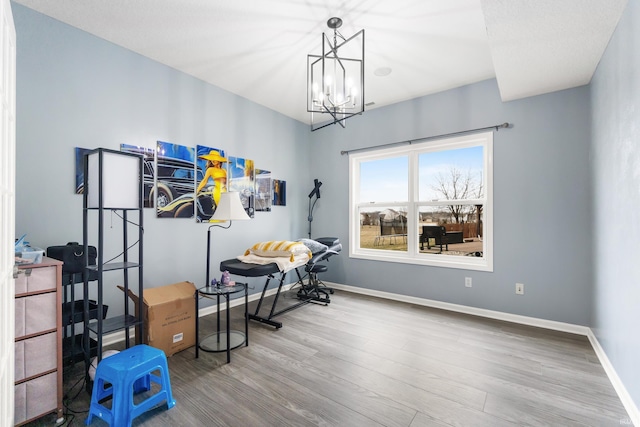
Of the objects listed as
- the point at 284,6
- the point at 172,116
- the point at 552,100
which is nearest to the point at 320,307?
the point at 172,116

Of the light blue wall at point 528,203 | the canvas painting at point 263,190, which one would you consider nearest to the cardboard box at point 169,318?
the canvas painting at point 263,190

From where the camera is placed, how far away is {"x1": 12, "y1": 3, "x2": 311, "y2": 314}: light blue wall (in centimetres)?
219

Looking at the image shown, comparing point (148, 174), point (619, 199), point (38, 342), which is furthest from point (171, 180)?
point (619, 199)

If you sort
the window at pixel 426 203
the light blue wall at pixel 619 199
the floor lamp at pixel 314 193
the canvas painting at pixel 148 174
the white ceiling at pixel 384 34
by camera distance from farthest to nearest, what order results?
the floor lamp at pixel 314 193
the window at pixel 426 203
the canvas painting at pixel 148 174
the white ceiling at pixel 384 34
the light blue wall at pixel 619 199

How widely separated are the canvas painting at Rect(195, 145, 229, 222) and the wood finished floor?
130 cm

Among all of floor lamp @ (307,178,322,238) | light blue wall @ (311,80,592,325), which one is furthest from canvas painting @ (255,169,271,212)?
light blue wall @ (311,80,592,325)

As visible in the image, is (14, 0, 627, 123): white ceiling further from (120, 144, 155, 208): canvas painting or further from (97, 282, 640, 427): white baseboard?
(97, 282, 640, 427): white baseboard

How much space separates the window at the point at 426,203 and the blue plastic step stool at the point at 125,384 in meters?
3.03

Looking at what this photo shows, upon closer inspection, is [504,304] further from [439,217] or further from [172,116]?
[172,116]

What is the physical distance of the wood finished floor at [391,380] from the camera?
1.67m

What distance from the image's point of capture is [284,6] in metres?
2.18

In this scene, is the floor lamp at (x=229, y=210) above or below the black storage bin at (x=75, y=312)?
above

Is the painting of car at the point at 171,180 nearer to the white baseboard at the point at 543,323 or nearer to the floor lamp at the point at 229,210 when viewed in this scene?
the floor lamp at the point at 229,210

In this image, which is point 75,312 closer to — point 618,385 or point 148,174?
point 148,174
